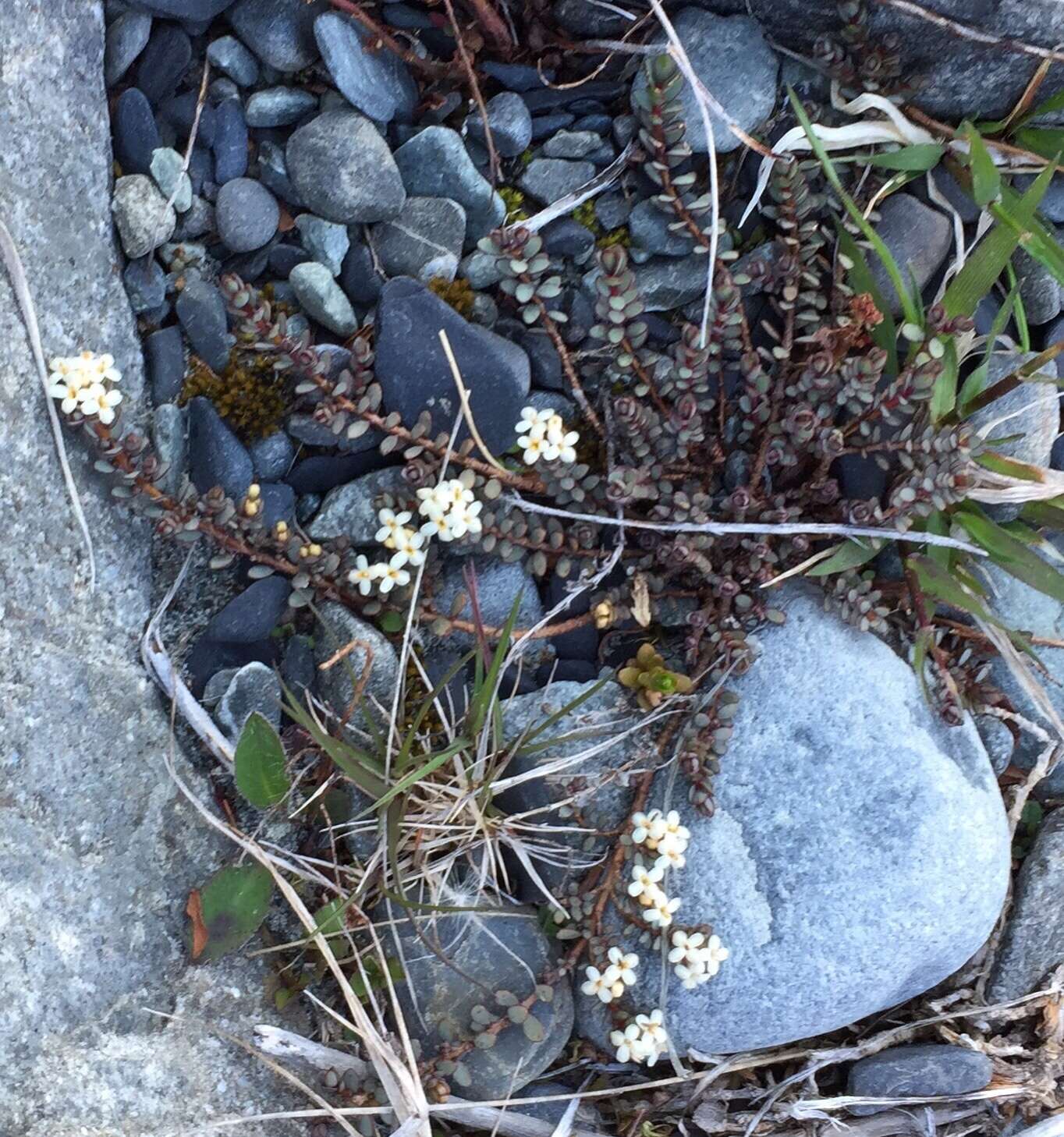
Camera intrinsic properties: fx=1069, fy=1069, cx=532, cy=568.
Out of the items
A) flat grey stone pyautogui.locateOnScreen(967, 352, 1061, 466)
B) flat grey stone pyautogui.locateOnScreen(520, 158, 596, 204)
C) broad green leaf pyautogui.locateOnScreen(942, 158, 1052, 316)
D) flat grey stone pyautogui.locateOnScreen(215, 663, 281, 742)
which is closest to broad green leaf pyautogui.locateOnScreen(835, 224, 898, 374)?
broad green leaf pyautogui.locateOnScreen(942, 158, 1052, 316)

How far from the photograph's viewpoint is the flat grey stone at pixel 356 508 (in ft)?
10.5

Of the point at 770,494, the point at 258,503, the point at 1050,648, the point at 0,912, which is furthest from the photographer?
the point at 1050,648

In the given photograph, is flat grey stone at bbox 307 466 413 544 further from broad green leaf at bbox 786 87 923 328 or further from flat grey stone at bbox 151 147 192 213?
broad green leaf at bbox 786 87 923 328

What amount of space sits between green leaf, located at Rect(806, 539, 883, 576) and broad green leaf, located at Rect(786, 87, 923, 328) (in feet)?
2.17

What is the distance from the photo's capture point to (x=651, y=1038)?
299 centimetres

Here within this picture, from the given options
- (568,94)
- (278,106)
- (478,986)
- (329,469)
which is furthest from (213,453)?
(478,986)

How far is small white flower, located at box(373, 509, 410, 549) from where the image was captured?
305 centimetres

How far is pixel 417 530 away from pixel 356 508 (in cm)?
20

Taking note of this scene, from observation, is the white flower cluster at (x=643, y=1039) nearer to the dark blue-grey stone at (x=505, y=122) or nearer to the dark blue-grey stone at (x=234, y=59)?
the dark blue-grey stone at (x=505, y=122)

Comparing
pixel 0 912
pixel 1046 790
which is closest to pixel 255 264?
pixel 0 912

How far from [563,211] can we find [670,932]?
216cm

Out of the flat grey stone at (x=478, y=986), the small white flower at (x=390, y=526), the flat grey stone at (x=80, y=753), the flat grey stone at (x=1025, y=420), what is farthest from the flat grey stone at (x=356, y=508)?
the flat grey stone at (x=1025, y=420)

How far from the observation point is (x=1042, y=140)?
330 centimetres

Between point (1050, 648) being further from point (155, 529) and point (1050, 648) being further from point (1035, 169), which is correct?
point (155, 529)
